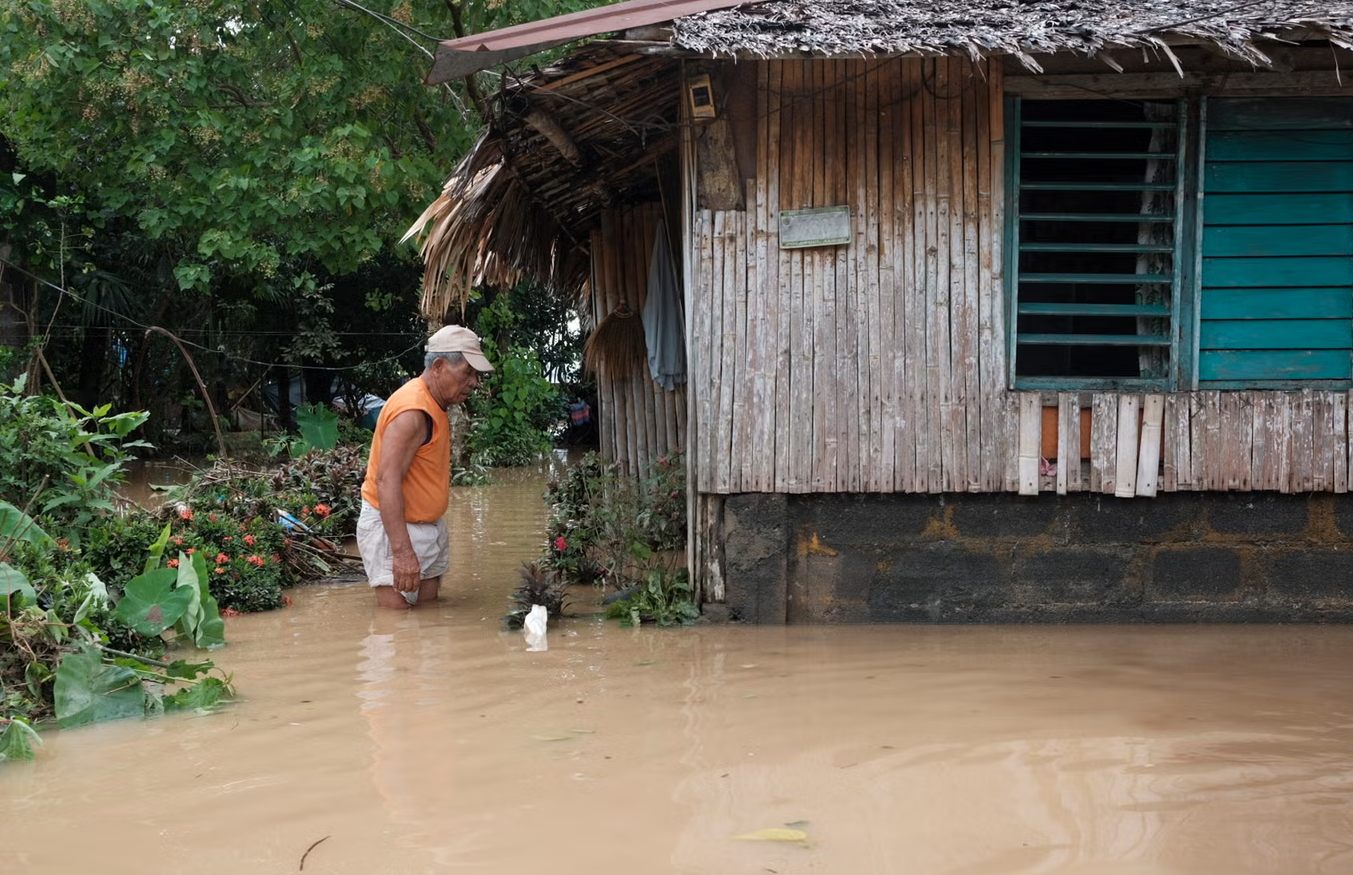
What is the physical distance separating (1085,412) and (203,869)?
14.9 ft

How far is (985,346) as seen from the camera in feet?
20.6

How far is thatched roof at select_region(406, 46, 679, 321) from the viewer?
6.16 meters

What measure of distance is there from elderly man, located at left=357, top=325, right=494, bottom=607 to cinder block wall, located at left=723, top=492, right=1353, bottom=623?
167 centimetres

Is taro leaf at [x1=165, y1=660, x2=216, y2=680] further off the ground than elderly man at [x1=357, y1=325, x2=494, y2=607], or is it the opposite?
elderly man at [x1=357, y1=325, x2=494, y2=607]

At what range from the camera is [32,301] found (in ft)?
50.0

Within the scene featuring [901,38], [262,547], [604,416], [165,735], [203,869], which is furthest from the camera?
[604,416]

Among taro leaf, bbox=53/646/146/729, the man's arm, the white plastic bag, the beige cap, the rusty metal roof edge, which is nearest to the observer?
taro leaf, bbox=53/646/146/729

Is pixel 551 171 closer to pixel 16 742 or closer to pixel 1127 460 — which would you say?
pixel 1127 460

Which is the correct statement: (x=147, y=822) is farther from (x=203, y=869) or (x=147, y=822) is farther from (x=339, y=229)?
(x=339, y=229)

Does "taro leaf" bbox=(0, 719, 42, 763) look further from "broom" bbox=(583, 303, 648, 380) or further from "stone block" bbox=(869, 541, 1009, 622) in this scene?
"broom" bbox=(583, 303, 648, 380)

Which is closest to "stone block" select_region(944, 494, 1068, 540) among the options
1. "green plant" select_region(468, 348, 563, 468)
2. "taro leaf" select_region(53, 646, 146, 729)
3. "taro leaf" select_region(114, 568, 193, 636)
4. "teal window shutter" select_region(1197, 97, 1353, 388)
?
"teal window shutter" select_region(1197, 97, 1353, 388)

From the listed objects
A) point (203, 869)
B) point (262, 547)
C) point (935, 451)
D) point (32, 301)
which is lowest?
point (203, 869)

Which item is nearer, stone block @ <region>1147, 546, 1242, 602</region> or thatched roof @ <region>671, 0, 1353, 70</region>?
thatched roof @ <region>671, 0, 1353, 70</region>

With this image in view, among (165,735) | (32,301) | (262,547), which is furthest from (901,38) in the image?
(32,301)
